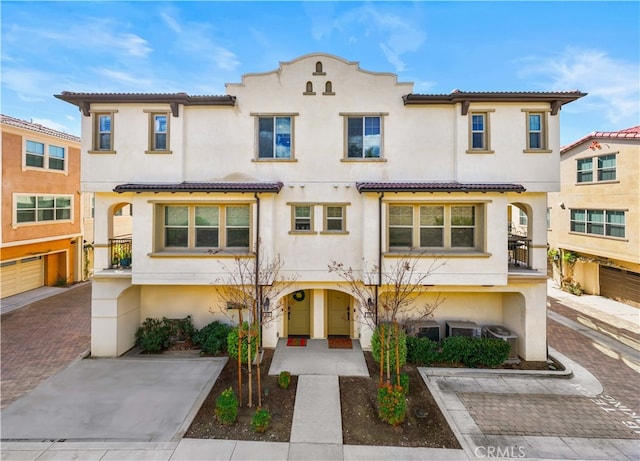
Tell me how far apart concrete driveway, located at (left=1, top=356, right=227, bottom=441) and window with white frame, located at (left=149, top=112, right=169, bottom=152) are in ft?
27.3

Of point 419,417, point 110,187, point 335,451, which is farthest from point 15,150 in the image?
point 419,417

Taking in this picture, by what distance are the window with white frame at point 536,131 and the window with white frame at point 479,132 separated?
5.05 feet

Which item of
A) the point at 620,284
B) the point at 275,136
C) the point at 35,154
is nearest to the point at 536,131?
the point at 275,136

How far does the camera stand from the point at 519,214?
87.9 ft

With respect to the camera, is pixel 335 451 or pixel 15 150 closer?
pixel 335 451

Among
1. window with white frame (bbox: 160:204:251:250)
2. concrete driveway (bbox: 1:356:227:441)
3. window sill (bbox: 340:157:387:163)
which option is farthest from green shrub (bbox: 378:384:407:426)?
window sill (bbox: 340:157:387:163)

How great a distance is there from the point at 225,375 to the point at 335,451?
16.2ft

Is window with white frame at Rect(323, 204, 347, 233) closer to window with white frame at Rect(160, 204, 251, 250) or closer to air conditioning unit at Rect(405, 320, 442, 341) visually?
window with white frame at Rect(160, 204, 251, 250)

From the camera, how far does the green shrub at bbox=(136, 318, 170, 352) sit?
1222cm

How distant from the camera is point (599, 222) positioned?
63.2ft

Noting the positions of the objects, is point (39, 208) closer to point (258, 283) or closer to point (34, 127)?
point (34, 127)

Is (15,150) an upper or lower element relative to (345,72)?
lower

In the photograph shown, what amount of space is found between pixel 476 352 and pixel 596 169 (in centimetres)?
1643

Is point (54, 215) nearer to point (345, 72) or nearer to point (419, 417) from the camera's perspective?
point (345, 72)
